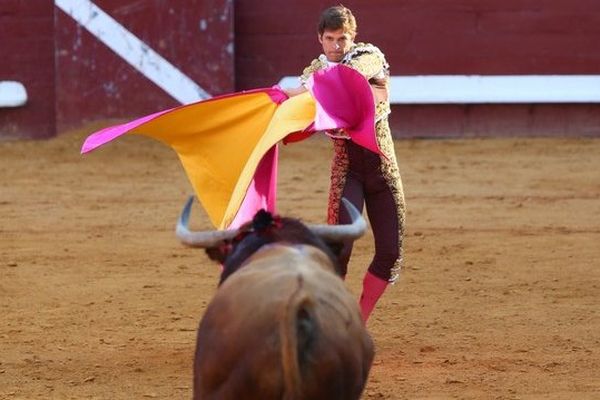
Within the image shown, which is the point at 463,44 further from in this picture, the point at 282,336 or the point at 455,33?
the point at 282,336

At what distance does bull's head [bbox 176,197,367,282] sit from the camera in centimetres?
308

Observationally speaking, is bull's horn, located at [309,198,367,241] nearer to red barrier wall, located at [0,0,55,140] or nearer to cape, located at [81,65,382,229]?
cape, located at [81,65,382,229]

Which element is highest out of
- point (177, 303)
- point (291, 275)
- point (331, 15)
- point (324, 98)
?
point (331, 15)

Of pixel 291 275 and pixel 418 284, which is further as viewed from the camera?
pixel 418 284

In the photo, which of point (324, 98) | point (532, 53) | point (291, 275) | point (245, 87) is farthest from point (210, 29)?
point (291, 275)

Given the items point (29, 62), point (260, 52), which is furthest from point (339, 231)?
point (29, 62)

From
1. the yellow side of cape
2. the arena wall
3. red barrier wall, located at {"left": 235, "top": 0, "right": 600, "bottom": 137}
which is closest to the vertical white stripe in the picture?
the arena wall

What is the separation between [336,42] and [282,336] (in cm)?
185

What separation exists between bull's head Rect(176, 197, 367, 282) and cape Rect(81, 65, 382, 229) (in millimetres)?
837

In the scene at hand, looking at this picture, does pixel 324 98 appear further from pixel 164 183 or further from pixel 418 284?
pixel 164 183

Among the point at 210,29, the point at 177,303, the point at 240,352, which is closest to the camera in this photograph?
the point at 240,352

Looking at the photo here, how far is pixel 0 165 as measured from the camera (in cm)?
888

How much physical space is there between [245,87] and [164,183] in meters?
Answer: 1.52

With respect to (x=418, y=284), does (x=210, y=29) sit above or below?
above
